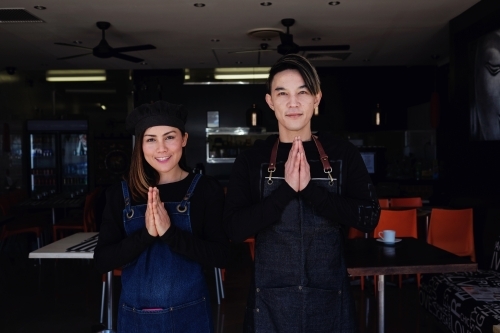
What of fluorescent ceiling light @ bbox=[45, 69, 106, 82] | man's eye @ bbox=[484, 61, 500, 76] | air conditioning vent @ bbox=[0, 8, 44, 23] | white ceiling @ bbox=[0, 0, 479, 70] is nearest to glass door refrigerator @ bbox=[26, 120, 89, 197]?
fluorescent ceiling light @ bbox=[45, 69, 106, 82]

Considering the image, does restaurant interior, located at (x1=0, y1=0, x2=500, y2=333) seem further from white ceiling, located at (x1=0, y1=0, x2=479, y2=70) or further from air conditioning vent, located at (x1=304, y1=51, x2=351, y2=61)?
air conditioning vent, located at (x1=304, y1=51, x2=351, y2=61)

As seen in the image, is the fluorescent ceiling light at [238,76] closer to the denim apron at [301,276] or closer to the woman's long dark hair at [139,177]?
the woman's long dark hair at [139,177]

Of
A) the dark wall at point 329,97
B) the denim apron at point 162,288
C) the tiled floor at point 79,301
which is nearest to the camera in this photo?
the denim apron at point 162,288

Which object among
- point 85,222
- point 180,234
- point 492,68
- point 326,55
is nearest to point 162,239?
point 180,234

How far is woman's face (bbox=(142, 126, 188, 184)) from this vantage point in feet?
5.26

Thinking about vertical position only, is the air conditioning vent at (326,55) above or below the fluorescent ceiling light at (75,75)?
below

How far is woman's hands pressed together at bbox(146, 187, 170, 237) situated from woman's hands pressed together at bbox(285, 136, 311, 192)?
40cm

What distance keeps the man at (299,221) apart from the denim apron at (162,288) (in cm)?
20

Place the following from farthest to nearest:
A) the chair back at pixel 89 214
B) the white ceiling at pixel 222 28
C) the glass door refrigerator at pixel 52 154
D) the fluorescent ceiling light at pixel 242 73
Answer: the glass door refrigerator at pixel 52 154
the fluorescent ceiling light at pixel 242 73
the chair back at pixel 89 214
the white ceiling at pixel 222 28

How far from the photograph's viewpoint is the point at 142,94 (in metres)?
9.60

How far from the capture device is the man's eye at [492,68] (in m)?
4.75

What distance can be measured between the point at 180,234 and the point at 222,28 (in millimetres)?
5182

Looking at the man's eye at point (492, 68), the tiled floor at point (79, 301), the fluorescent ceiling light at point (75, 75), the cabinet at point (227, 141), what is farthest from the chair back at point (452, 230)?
the fluorescent ceiling light at point (75, 75)

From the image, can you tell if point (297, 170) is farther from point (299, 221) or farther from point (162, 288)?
point (162, 288)
